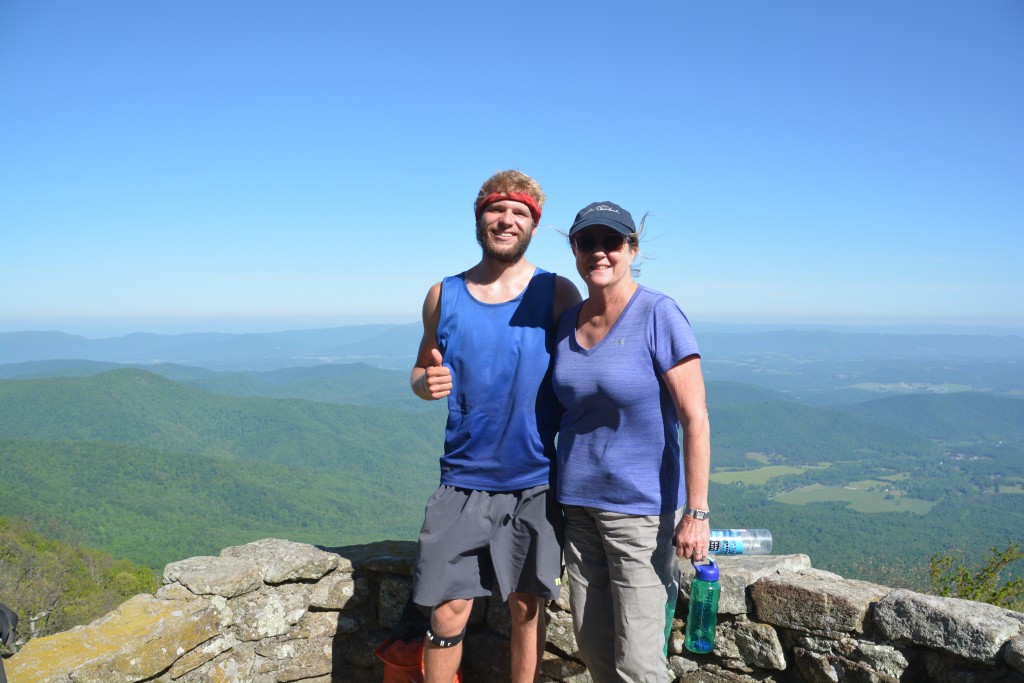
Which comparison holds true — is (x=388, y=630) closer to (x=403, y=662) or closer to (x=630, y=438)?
(x=403, y=662)

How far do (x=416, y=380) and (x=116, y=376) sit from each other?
6454 inches

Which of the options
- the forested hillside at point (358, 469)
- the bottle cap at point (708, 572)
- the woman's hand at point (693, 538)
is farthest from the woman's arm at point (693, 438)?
the forested hillside at point (358, 469)

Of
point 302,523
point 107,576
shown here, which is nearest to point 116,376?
point 302,523

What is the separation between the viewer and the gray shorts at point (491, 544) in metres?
3.12

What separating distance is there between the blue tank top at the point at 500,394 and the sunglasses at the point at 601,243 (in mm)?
435

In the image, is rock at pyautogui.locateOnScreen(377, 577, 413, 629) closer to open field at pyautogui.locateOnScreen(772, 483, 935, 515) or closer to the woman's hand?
the woman's hand

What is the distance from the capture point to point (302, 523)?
80.4 metres

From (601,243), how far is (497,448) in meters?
1.08

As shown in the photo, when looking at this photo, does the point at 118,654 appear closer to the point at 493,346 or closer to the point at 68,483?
the point at 493,346

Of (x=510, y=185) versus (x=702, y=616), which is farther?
(x=702, y=616)

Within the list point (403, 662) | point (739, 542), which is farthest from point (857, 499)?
point (403, 662)

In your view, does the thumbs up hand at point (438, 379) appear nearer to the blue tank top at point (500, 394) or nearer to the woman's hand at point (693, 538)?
the blue tank top at point (500, 394)

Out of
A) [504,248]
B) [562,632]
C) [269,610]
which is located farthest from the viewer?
[269,610]

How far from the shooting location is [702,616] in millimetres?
3561
